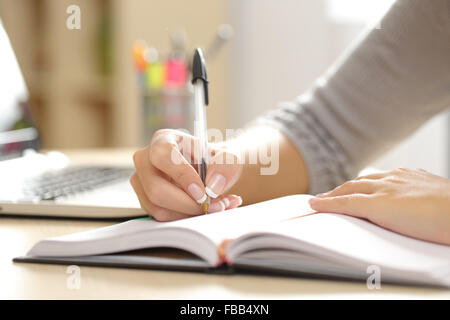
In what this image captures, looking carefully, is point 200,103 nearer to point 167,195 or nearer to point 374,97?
point 167,195

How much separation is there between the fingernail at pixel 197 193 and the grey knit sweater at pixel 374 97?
0.34 meters

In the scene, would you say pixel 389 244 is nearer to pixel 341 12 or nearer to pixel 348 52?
pixel 348 52

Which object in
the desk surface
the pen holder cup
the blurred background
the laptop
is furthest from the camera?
the blurred background

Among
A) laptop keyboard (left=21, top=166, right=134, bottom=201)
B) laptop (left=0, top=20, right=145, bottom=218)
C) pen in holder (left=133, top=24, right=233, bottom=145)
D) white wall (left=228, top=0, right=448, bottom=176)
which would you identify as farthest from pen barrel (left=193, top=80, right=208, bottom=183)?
white wall (left=228, top=0, right=448, bottom=176)

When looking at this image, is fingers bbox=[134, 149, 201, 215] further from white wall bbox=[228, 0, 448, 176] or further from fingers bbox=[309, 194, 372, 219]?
white wall bbox=[228, 0, 448, 176]

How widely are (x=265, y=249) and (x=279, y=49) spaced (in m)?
1.75

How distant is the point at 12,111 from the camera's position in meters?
1.11

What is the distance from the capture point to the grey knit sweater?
83 centimetres

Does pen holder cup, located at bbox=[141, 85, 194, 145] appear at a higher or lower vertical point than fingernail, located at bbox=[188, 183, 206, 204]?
higher

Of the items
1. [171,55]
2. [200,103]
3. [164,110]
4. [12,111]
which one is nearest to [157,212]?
[200,103]

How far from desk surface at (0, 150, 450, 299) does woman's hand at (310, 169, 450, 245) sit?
8 centimetres

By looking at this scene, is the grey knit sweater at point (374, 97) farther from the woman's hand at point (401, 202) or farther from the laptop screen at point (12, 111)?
the laptop screen at point (12, 111)

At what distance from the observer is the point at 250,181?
74cm
